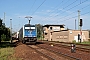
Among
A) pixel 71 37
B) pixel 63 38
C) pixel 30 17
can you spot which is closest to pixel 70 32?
pixel 71 37

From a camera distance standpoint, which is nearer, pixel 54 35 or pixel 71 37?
pixel 71 37

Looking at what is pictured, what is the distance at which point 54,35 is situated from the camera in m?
78.8

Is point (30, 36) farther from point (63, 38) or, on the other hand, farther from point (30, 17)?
point (63, 38)

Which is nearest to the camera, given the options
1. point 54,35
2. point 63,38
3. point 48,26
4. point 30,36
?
point 30,36

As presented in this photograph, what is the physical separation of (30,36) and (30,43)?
12.7 ft

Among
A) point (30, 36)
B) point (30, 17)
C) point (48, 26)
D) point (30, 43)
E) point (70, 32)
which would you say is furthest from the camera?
point (48, 26)

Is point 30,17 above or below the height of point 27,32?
above

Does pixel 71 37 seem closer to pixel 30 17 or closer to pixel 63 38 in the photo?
pixel 63 38

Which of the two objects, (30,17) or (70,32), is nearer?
(30,17)

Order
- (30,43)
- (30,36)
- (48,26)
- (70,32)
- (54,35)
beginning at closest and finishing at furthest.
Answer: (30,36) → (30,43) → (70,32) → (54,35) → (48,26)

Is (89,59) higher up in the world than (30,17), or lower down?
lower down

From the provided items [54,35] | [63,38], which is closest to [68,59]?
[63,38]

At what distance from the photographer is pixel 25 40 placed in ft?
129

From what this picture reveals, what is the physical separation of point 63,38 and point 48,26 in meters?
41.0
